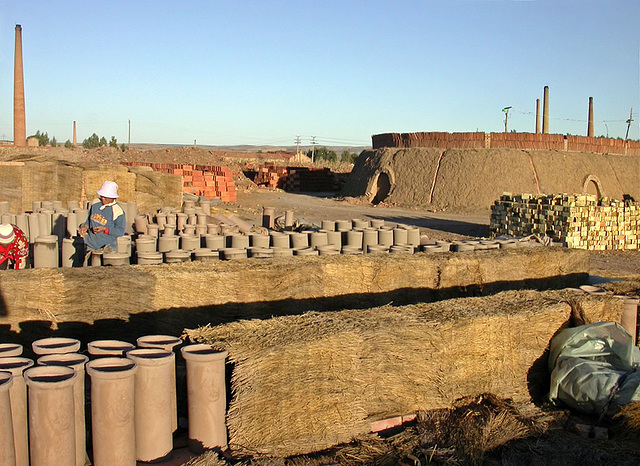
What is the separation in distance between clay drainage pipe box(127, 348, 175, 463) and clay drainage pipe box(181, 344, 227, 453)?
0.51ft

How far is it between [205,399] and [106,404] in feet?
2.11

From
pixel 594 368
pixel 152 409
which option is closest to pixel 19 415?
pixel 152 409

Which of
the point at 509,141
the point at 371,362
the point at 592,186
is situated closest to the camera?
the point at 371,362

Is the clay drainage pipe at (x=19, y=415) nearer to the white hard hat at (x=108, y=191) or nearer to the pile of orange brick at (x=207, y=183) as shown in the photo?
the white hard hat at (x=108, y=191)

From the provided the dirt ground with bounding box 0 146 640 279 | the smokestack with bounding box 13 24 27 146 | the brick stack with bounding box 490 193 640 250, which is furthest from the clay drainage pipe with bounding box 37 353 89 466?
the smokestack with bounding box 13 24 27 146

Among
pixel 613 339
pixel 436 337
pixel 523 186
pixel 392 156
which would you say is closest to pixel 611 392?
pixel 613 339

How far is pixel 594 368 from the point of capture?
4.93m

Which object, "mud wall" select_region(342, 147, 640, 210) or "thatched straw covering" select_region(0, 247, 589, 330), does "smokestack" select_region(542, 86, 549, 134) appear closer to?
"mud wall" select_region(342, 147, 640, 210)

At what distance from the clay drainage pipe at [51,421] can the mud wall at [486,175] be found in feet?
69.8

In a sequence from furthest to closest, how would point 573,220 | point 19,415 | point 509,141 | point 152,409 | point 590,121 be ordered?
1. point 590,121
2. point 509,141
3. point 573,220
4. point 152,409
5. point 19,415

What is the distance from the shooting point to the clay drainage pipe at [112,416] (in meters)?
3.67

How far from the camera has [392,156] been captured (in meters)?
27.0

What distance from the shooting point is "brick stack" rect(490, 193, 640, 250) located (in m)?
14.9

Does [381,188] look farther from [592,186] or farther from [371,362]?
[371,362]
